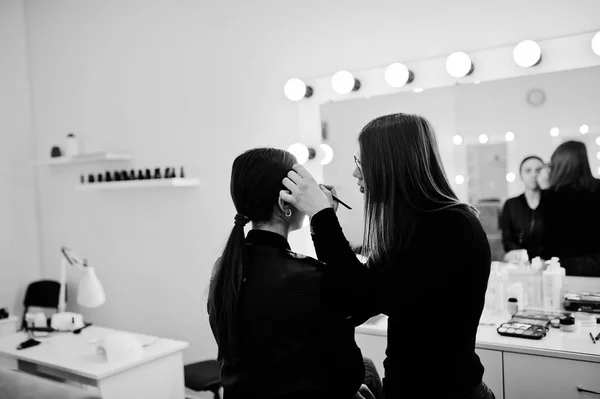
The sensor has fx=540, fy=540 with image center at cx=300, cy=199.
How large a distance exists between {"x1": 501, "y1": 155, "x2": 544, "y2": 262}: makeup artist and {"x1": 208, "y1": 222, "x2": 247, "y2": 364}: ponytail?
132 cm

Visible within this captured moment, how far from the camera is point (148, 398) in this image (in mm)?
2158

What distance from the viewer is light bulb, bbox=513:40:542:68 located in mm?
1922

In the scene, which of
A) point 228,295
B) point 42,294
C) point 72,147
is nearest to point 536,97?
point 228,295

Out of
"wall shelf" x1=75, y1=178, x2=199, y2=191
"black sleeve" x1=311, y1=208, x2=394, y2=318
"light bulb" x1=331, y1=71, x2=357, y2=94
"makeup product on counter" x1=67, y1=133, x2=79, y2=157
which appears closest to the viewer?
"black sleeve" x1=311, y1=208, x2=394, y2=318

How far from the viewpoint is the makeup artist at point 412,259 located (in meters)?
1.05

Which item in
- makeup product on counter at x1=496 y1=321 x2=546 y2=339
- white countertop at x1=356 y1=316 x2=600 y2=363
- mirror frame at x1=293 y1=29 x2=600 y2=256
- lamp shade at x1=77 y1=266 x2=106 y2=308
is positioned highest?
mirror frame at x1=293 y1=29 x2=600 y2=256

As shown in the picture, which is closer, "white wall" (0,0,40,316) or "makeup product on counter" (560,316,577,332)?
"makeup product on counter" (560,316,577,332)

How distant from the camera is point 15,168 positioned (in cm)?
354

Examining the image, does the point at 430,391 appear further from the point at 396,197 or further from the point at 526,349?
the point at 526,349

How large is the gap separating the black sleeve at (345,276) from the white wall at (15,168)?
307 cm

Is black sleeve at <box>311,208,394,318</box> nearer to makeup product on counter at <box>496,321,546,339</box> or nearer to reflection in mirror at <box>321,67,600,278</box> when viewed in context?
makeup product on counter at <box>496,321,546,339</box>

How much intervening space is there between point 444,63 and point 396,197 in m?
1.19

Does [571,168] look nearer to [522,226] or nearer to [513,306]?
[522,226]

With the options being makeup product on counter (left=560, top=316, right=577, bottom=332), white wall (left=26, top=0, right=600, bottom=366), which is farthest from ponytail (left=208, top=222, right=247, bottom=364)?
white wall (left=26, top=0, right=600, bottom=366)
